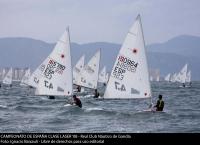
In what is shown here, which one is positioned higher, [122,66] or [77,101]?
[122,66]

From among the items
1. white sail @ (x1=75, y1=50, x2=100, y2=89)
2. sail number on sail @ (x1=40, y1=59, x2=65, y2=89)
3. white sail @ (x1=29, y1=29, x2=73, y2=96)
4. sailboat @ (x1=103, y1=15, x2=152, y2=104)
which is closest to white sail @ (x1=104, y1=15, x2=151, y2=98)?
→ sailboat @ (x1=103, y1=15, x2=152, y2=104)

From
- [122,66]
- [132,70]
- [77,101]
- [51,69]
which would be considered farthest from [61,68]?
[132,70]

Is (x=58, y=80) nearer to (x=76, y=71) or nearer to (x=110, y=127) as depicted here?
(x=110, y=127)

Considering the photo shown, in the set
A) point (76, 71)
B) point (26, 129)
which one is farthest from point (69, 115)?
point (76, 71)

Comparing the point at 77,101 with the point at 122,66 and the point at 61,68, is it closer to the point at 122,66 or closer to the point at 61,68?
the point at 61,68

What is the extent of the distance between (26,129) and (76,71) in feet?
184

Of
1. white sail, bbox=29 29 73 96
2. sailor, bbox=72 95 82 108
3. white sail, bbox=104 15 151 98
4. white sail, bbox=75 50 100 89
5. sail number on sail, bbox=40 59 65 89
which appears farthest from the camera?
white sail, bbox=75 50 100 89

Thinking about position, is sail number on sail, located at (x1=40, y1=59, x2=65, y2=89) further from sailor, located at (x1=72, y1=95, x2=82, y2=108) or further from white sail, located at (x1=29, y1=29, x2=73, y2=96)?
sailor, located at (x1=72, y1=95, x2=82, y2=108)

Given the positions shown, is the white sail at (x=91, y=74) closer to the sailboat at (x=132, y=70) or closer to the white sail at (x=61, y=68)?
the white sail at (x=61, y=68)

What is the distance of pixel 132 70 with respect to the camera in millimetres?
33531

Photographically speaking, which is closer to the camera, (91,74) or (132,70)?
(132,70)

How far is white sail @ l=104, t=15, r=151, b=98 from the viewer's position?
32.8m

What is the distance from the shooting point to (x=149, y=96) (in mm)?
32781

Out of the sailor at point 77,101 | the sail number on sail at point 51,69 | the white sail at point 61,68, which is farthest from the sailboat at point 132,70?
the sail number on sail at point 51,69
